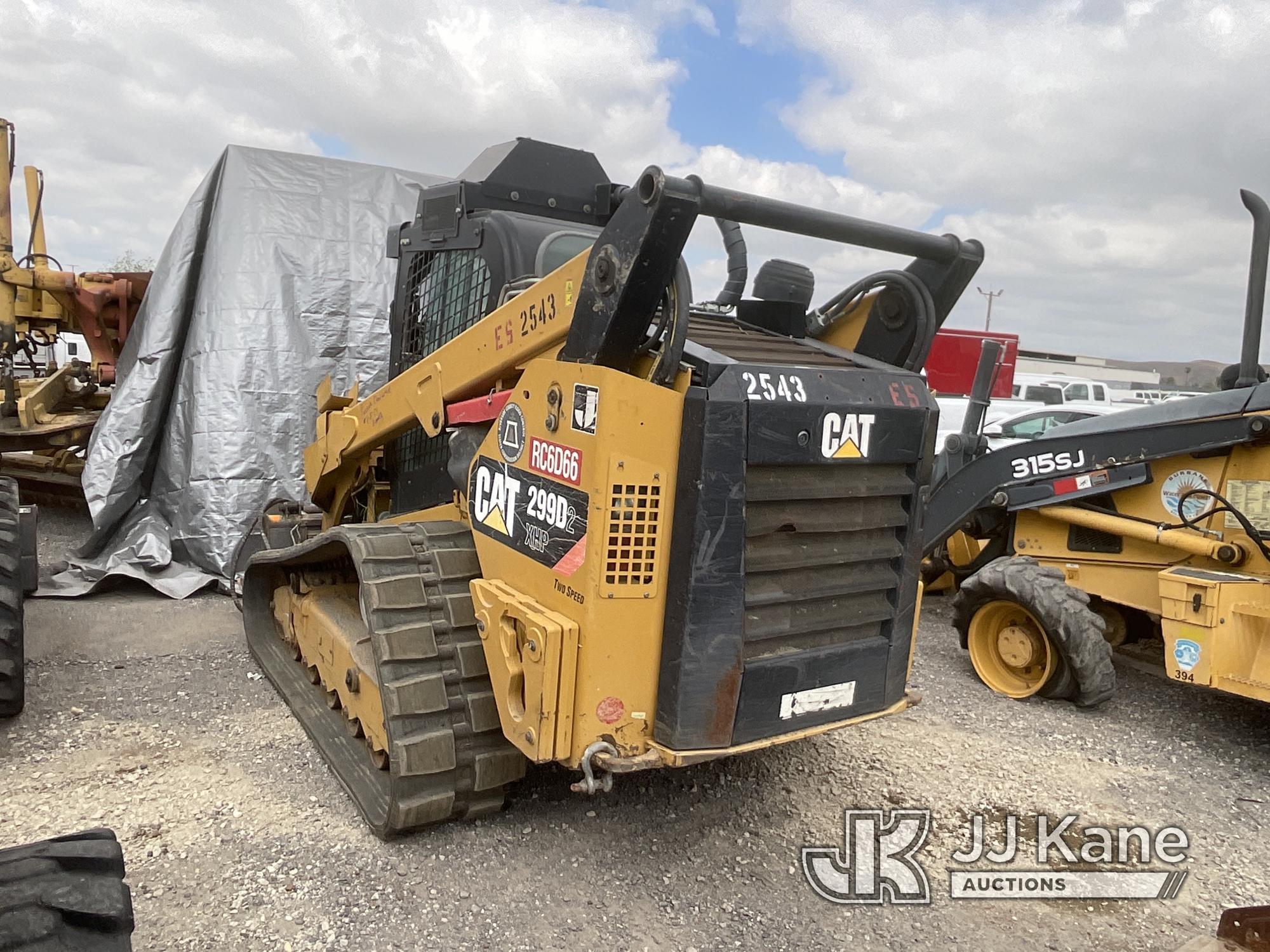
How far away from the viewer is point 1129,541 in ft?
16.0

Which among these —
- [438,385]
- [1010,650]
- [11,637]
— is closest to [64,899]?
[438,385]

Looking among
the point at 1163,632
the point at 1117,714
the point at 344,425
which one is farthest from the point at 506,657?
the point at 1117,714

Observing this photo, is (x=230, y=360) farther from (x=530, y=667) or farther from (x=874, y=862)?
(x=874, y=862)

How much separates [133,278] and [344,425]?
4559mm

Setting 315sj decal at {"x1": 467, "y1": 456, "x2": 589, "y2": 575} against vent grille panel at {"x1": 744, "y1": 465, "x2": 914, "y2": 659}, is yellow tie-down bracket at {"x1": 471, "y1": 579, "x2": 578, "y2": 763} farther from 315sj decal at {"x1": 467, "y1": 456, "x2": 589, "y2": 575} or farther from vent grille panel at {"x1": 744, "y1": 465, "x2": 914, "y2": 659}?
vent grille panel at {"x1": 744, "y1": 465, "x2": 914, "y2": 659}

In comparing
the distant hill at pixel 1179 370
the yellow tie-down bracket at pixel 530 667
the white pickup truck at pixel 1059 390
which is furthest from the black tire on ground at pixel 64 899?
the distant hill at pixel 1179 370

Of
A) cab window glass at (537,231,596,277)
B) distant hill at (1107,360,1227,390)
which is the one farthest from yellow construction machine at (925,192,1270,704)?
distant hill at (1107,360,1227,390)

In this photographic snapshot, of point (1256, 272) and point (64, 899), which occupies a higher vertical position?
point (1256, 272)

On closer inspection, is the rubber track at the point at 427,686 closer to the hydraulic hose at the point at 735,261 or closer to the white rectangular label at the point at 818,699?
the white rectangular label at the point at 818,699

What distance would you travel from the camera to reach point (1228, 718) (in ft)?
15.4

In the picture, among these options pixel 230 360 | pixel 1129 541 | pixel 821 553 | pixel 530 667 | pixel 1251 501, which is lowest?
pixel 530 667

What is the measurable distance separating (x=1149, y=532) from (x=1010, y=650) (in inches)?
36.1

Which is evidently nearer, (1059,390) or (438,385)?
(438,385)

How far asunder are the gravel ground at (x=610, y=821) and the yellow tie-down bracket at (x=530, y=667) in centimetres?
54
